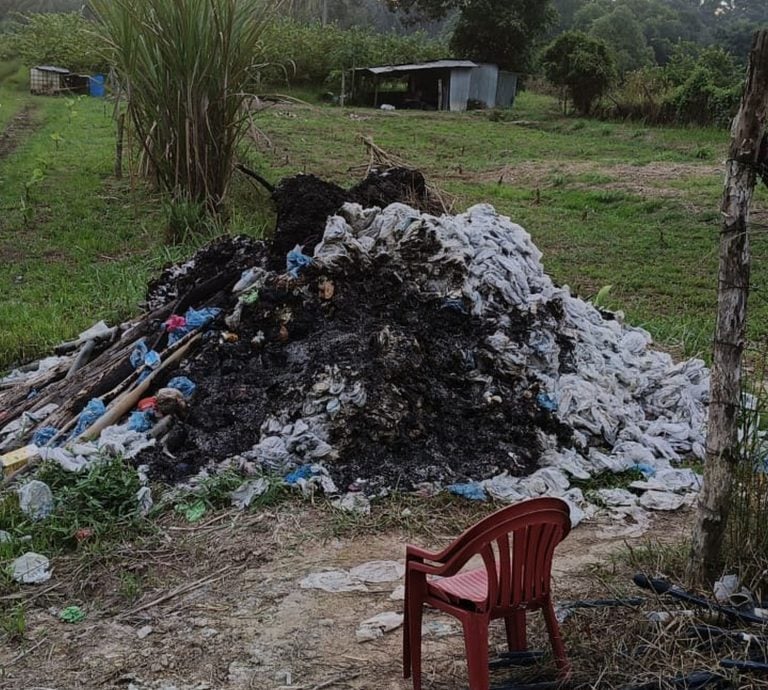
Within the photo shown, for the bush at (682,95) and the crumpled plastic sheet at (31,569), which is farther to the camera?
the bush at (682,95)

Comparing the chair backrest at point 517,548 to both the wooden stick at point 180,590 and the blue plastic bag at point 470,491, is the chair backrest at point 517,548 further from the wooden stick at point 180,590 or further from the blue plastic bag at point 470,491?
the blue plastic bag at point 470,491

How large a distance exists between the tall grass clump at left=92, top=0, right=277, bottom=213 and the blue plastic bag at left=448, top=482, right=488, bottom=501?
14.4ft

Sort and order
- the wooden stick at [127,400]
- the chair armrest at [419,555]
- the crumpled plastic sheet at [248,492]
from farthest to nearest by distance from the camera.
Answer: the wooden stick at [127,400] → the crumpled plastic sheet at [248,492] → the chair armrest at [419,555]

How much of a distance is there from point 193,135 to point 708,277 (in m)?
4.53

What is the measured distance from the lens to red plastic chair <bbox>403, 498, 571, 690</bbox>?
2.14 metres

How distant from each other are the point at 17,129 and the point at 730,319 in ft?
53.7

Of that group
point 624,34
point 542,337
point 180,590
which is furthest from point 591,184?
point 624,34

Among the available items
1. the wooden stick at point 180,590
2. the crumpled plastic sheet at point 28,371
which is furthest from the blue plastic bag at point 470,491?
the crumpled plastic sheet at point 28,371

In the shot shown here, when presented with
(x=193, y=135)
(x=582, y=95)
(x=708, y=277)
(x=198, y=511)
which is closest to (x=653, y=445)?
(x=198, y=511)

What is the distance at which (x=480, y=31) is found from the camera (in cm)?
2541

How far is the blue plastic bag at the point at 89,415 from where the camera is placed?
4.22 meters

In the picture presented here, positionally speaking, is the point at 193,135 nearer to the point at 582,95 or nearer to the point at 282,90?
the point at 582,95

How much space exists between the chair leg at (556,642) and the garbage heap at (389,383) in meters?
1.15

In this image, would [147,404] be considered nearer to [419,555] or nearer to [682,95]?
[419,555]
